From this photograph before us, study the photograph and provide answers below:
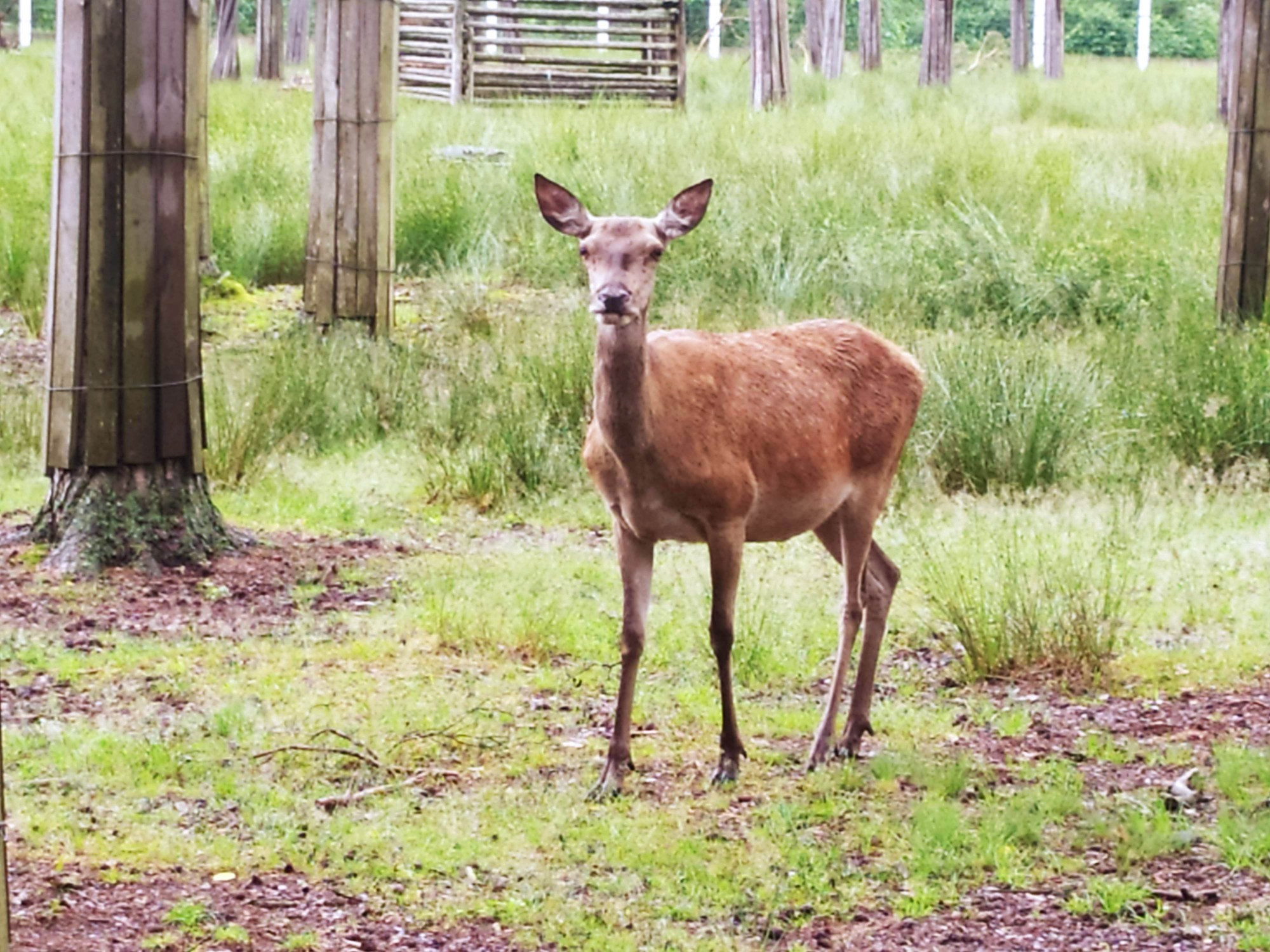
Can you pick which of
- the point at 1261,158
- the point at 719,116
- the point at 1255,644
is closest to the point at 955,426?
the point at 1255,644

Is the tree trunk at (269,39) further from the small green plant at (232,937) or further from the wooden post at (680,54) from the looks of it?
the small green plant at (232,937)

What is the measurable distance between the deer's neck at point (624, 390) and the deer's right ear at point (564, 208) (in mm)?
361

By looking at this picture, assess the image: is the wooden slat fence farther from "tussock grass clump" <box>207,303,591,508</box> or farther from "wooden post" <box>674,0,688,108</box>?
"tussock grass clump" <box>207,303,591,508</box>

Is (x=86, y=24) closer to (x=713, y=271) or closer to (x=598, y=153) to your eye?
(x=713, y=271)

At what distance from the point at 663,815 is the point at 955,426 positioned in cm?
430

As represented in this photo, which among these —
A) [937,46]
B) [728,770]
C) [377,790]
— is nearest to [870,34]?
[937,46]

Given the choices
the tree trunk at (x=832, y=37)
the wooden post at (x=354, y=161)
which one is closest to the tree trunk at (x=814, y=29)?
the tree trunk at (x=832, y=37)

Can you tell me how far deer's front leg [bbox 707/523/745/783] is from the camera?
5609mm

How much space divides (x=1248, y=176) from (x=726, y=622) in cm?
682

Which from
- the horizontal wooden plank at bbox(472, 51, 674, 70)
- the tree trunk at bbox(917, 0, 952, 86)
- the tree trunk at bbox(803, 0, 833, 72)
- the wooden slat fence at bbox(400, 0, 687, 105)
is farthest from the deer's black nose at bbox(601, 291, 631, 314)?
the tree trunk at bbox(803, 0, 833, 72)

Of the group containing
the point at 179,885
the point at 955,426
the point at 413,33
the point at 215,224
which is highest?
the point at 413,33

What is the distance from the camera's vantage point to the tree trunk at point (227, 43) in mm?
29578

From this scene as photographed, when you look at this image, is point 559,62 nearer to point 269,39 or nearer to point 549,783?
point 269,39

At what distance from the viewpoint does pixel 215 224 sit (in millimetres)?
14938
